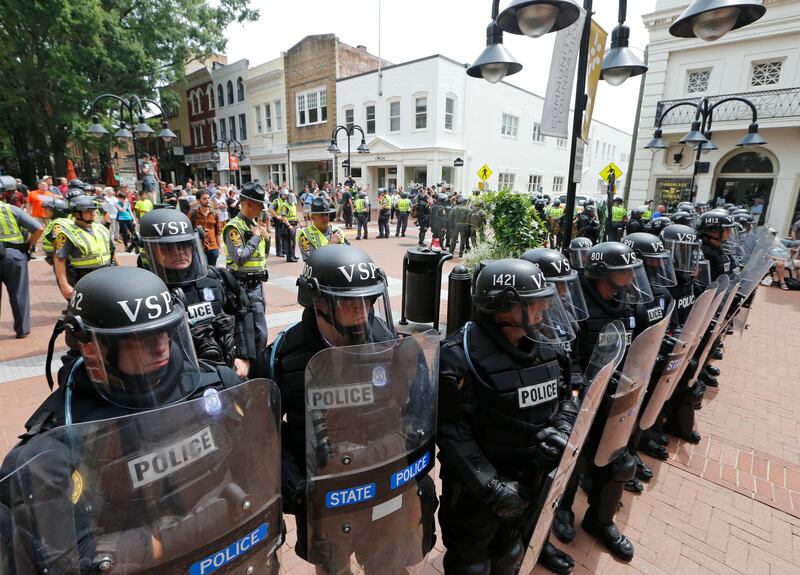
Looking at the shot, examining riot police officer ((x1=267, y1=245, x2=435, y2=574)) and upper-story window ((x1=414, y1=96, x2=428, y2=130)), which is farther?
upper-story window ((x1=414, y1=96, x2=428, y2=130))

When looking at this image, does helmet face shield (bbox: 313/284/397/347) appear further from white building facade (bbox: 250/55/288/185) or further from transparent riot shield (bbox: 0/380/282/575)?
white building facade (bbox: 250/55/288/185)

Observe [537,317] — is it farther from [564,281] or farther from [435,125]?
[435,125]

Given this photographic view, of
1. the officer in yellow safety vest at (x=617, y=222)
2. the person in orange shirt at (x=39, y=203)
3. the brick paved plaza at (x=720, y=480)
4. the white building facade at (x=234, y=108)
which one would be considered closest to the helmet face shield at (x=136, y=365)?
the brick paved plaza at (x=720, y=480)

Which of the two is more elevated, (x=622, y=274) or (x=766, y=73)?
(x=766, y=73)

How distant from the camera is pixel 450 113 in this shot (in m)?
23.5

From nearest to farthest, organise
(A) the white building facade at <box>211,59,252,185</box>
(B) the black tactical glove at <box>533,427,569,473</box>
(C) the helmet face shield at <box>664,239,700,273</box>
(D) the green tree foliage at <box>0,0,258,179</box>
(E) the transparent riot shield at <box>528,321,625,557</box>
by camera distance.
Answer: (E) the transparent riot shield at <box>528,321,625,557</box> < (B) the black tactical glove at <box>533,427,569,473</box> < (C) the helmet face shield at <box>664,239,700,273</box> < (D) the green tree foliage at <box>0,0,258,179</box> < (A) the white building facade at <box>211,59,252,185</box>

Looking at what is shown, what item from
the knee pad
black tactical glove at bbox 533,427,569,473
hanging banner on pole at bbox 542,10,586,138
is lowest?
the knee pad

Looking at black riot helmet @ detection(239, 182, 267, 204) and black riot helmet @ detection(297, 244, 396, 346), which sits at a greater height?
black riot helmet @ detection(239, 182, 267, 204)

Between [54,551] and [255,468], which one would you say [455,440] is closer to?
[255,468]

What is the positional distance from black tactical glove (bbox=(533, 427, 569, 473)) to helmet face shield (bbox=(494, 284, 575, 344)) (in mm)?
465

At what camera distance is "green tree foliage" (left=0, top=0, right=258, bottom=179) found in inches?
750

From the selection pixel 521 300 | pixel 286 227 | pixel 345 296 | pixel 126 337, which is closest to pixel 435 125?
pixel 286 227

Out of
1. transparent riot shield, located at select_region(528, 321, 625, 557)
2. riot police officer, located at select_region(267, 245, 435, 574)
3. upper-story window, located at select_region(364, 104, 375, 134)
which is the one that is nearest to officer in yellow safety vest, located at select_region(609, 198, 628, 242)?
transparent riot shield, located at select_region(528, 321, 625, 557)

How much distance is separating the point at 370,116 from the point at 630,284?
2485 cm
